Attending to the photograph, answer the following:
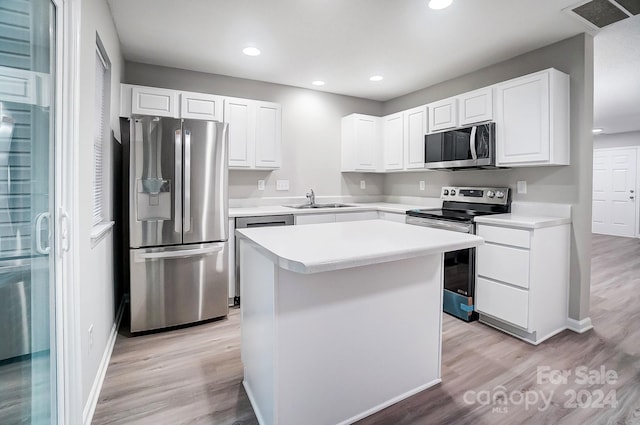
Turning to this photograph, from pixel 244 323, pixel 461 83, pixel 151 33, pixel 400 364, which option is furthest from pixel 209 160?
pixel 461 83

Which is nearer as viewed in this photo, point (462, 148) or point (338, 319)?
point (338, 319)

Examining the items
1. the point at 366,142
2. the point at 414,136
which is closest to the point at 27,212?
the point at 414,136

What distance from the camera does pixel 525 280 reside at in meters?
2.57

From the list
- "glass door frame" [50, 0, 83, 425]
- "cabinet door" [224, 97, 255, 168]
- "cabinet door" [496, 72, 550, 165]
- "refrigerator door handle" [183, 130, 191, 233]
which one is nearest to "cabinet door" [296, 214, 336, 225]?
"cabinet door" [224, 97, 255, 168]

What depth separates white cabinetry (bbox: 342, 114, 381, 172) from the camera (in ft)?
14.3

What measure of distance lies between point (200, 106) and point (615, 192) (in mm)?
9052

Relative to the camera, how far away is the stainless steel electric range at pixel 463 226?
297cm

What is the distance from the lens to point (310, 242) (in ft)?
5.38

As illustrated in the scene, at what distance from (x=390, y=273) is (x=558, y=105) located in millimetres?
2193

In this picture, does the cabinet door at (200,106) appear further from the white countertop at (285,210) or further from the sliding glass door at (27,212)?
the sliding glass door at (27,212)

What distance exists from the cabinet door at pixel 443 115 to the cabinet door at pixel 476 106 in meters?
0.08

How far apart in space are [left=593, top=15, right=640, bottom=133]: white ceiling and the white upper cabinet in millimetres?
637

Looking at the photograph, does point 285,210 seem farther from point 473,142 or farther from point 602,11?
point 602,11

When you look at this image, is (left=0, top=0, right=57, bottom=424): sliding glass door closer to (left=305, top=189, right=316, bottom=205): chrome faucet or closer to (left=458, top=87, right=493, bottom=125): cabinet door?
(left=305, top=189, right=316, bottom=205): chrome faucet
